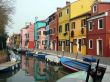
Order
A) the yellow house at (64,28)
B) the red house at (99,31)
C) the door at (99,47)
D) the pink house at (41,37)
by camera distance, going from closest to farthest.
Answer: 1. the red house at (99,31)
2. the door at (99,47)
3. the yellow house at (64,28)
4. the pink house at (41,37)

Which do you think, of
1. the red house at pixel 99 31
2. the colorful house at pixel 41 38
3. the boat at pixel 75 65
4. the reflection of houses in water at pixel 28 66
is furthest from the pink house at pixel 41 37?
the boat at pixel 75 65

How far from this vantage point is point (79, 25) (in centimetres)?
4347

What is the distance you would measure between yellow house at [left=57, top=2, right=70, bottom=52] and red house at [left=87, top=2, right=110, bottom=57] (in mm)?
11334

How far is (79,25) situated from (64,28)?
922 cm

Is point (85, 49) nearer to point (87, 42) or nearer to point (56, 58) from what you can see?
point (87, 42)

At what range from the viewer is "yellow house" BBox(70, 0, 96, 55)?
41.4 meters

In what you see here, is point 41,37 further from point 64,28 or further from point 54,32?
point 64,28

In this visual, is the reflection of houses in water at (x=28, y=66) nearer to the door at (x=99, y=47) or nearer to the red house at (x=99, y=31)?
the red house at (x=99, y=31)

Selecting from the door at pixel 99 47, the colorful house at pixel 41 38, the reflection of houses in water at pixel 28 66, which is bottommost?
the reflection of houses in water at pixel 28 66

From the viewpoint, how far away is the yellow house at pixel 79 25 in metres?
41.4

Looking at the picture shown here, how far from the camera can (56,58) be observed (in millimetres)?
36125

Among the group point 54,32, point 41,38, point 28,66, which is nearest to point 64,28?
point 54,32

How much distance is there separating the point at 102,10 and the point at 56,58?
8079 millimetres

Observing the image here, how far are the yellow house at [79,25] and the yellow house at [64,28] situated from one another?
1.99m
